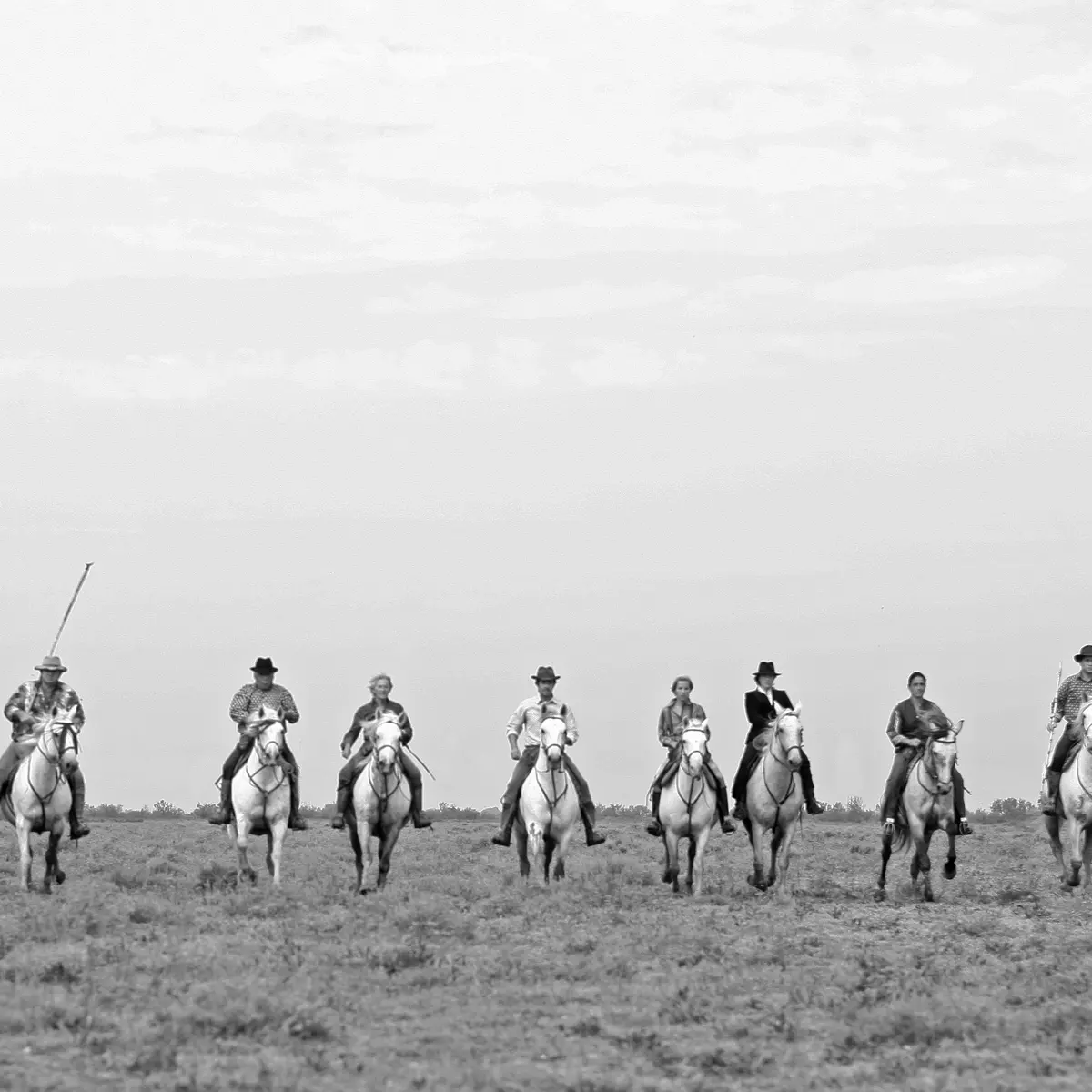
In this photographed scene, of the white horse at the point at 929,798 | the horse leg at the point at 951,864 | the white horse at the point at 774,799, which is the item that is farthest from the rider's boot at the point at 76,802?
the horse leg at the point at 951,864

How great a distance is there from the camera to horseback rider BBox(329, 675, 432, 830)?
78.3ft

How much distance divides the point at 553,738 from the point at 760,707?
2.85 metres

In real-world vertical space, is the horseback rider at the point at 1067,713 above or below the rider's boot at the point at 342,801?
above

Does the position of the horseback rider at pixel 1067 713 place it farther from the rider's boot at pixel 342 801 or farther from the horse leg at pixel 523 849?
the rider's boot at pixel 342 801

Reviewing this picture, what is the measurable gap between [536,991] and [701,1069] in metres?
2.82

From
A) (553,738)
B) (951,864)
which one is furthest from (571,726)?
(951,864)

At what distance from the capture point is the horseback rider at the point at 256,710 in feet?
81.0

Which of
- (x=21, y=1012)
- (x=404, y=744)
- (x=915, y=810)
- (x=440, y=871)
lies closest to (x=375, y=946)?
(x=21, y=1012)

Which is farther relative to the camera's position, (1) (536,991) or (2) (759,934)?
(2) (759,934)

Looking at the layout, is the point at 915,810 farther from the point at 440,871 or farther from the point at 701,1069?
the point at 701,1069

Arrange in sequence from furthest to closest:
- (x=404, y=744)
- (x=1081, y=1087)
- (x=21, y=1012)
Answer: (x=404, y=744) < (x=21, y=1012) < (x=1081, y=1087)

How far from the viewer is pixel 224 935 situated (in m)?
18.9

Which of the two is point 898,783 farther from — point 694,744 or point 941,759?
point 694,744

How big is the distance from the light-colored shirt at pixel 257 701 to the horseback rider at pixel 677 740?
4.82m
